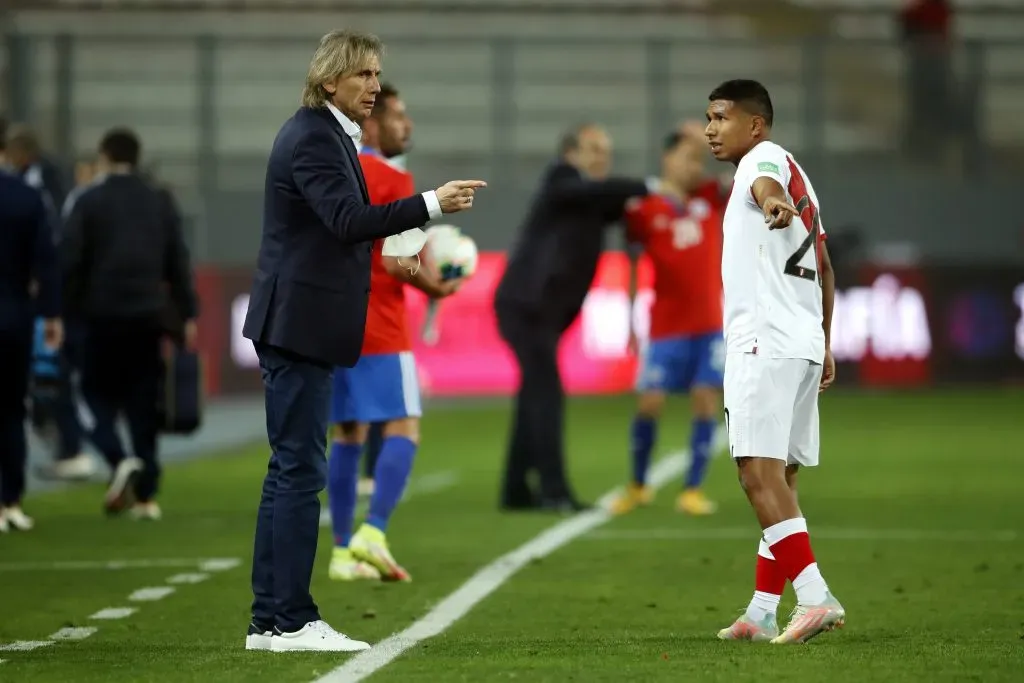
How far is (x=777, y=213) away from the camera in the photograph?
6.47 metres

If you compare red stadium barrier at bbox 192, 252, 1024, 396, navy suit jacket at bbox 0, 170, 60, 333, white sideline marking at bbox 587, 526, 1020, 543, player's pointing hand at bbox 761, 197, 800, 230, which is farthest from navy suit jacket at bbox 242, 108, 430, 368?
red stadium barrier at bbox 192, 252, 1024, 396

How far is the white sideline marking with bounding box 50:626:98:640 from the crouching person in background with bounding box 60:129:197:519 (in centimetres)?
449

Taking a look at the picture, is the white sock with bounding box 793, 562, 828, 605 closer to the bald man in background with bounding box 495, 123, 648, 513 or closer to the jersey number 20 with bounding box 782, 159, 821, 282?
the jersey number 20 with bounding box 782, 159, 821, 282

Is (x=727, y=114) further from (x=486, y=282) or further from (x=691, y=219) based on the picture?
(x=486, y=282)

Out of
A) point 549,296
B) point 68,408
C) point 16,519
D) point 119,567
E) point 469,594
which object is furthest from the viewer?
point 68,408

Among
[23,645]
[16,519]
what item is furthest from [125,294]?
[23,645]

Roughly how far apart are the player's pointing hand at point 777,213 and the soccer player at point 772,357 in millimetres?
103

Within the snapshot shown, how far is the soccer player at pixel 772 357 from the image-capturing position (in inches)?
264

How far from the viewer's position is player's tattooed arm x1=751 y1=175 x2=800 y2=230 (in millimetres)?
6434

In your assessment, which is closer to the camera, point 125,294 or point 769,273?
point 769,273

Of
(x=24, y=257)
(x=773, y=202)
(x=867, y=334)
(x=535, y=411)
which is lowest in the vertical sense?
(x=867, y=334)

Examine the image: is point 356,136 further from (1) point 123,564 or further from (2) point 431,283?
(1) point 123,564

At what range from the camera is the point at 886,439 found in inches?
744

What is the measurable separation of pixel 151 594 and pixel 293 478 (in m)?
2.11
